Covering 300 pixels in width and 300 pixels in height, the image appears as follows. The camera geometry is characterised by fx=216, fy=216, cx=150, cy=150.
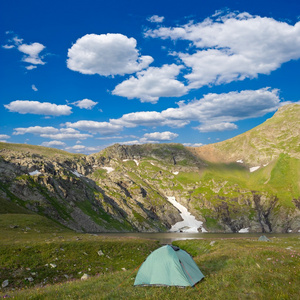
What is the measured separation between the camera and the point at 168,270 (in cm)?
1894

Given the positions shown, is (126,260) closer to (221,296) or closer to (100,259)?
(100,259)

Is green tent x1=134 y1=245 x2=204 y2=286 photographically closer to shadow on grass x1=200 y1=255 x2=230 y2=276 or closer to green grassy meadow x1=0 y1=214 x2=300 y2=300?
green grassy meadow x1=0 y1=214 x2=300 y2=300

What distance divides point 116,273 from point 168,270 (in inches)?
345

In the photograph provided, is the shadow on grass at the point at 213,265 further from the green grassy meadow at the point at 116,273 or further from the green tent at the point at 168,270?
the green tent at the point at 168,270

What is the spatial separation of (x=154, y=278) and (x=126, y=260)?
22.9 m

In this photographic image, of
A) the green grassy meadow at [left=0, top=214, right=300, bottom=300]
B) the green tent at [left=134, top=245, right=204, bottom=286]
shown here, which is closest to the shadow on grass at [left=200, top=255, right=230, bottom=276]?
the green grassy meadow at [left=0, top=214, right=300, bottom=300]

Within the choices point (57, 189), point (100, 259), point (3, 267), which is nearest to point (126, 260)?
point (100, 259)

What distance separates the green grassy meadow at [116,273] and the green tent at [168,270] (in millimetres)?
754

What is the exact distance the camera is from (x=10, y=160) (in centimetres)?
19312

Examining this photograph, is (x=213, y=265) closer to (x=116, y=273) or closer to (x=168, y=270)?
(x=168, y=270)

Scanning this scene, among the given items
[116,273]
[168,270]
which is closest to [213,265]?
[168,270]

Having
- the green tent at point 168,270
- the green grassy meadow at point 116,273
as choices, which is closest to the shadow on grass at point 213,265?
the green grassy meadow at point 116,273

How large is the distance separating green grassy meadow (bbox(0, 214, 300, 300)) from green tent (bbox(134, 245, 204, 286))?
75cm

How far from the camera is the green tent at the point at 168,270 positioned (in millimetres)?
18281
